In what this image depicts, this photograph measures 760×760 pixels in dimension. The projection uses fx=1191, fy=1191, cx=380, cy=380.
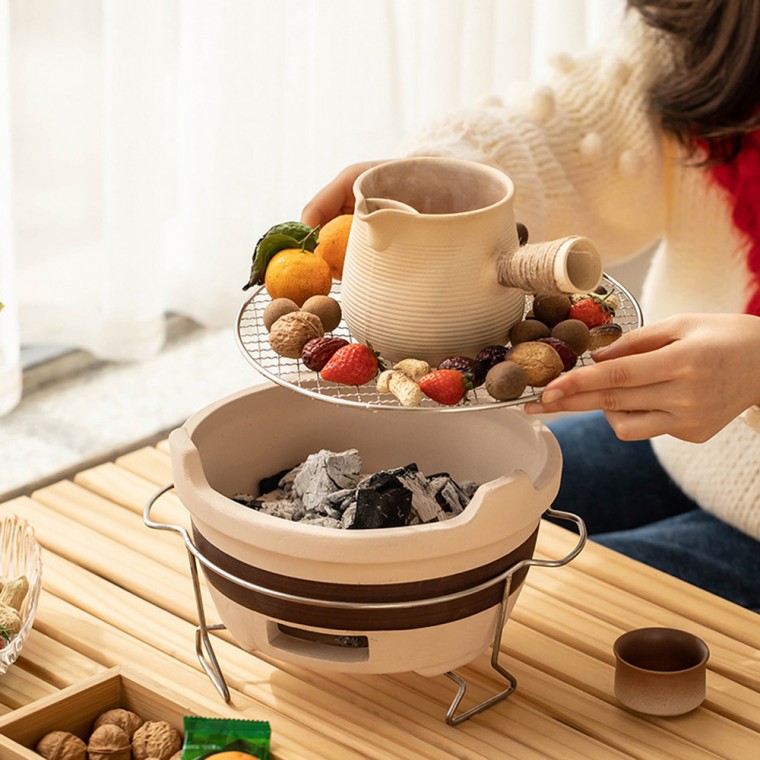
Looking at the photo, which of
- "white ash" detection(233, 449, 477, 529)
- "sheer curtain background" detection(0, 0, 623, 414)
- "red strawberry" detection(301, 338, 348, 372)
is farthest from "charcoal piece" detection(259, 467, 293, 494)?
"sheer curtain background" detection(0, 0, 623, 414)

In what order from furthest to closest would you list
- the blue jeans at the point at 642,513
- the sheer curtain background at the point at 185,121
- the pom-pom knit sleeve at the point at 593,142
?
the sheer curtain background at the point at 185,121
the pom-pom knit sleeve at the point at 593,142
the blue jeans at the point at 642,513

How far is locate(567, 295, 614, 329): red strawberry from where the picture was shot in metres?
1.01

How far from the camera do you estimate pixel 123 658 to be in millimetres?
1068

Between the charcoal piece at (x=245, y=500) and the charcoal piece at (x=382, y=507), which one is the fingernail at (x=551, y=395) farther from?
the charcoal piece at (x=245, y=500)

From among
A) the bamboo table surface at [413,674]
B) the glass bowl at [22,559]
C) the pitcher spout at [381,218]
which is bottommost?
the bamboo table surface at [413,674]

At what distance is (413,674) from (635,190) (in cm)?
81

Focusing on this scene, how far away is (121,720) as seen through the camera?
3.24ft

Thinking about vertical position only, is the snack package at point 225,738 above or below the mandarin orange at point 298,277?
below

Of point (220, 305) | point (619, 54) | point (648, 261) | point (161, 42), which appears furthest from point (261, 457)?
point (648, 261)

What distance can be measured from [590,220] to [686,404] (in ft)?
2.35

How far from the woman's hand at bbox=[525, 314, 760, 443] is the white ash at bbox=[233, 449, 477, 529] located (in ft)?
0.47

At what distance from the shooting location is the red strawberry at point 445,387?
2.94 ft

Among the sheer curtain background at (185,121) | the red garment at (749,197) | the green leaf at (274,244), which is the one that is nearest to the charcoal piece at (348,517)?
the green leaf at (274,244)

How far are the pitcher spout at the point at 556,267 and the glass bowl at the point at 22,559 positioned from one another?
1.64 feet
